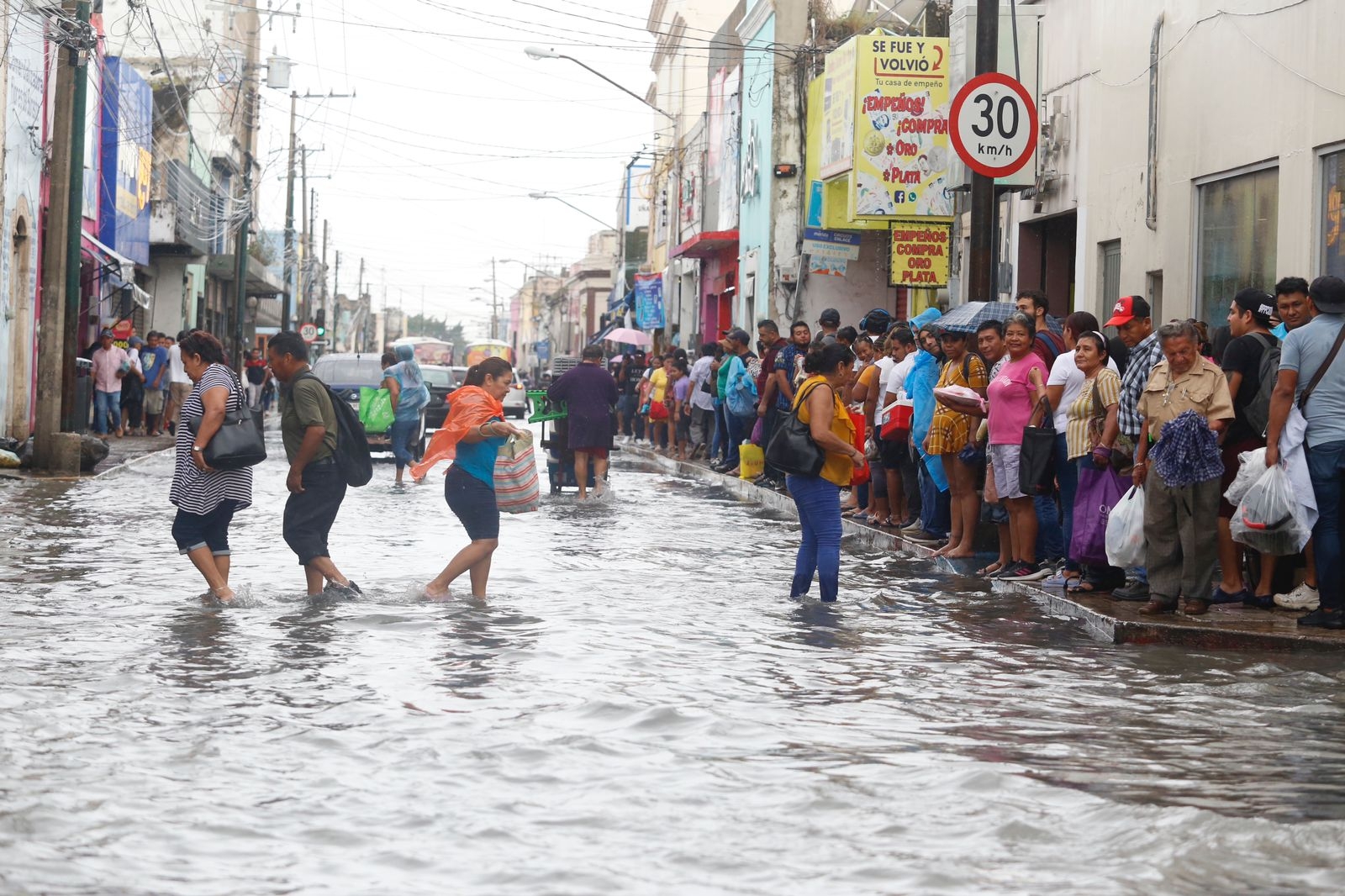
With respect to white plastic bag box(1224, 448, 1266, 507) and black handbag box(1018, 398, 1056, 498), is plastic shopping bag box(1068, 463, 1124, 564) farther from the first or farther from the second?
white plastic bag box(1224, 448, 1266, 507)

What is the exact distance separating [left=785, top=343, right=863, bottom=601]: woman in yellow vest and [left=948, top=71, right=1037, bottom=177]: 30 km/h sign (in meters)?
4.39

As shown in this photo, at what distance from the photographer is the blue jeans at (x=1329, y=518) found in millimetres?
9539

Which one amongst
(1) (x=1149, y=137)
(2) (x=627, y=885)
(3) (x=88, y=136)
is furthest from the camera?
(3) (x=88, y=136)

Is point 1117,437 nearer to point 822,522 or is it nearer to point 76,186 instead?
point 822,522

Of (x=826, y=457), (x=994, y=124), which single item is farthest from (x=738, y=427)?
(x=826, y=457)

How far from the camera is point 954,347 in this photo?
1327 centimetres

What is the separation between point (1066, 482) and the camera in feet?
38.3

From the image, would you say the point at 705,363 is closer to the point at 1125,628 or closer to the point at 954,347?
the point at 954,347

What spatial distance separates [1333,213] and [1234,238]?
6.19ft

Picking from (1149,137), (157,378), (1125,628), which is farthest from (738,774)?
(157,378)

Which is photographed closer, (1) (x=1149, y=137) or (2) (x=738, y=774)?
(2) (x=738, y=774)

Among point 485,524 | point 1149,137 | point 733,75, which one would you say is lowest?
point 485,524

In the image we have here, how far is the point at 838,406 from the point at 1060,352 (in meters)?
2.70

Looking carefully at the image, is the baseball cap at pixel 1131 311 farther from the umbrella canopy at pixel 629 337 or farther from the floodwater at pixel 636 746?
the umbrella canopy at pixel 629 337
